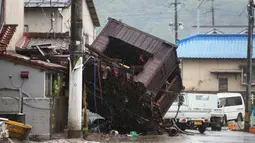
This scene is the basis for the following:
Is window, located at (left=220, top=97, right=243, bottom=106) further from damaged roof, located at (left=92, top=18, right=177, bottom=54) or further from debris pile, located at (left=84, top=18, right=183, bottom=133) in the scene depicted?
damaged roof, located at (left=92, top=18, right=177, bottom=54)

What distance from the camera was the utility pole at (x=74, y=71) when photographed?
15133 mm

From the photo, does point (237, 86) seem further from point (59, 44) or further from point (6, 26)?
point (6, 26)

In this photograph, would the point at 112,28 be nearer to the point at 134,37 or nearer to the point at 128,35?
the point at 128,35

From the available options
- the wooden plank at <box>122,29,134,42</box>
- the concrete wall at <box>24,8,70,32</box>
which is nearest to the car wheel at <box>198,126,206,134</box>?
the wooden plank at <box>122,29,134,42</box>

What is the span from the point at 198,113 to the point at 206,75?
811 inches

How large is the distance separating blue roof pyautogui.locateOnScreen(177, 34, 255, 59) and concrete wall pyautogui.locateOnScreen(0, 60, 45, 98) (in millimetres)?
31216

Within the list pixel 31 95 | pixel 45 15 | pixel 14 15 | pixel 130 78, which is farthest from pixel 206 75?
pixel 31 95

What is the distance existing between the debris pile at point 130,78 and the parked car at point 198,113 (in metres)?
3.99

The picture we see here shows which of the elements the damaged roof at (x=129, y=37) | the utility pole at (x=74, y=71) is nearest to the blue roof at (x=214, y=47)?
the damaged roof at (x=129, y=37)

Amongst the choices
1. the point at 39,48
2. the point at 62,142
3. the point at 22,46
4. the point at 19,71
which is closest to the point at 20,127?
the point at 62,142

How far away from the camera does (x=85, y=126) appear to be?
1800 cm

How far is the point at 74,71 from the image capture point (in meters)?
15.4

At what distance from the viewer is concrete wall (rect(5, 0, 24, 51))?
1822 cm

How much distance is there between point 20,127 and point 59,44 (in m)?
8.01
